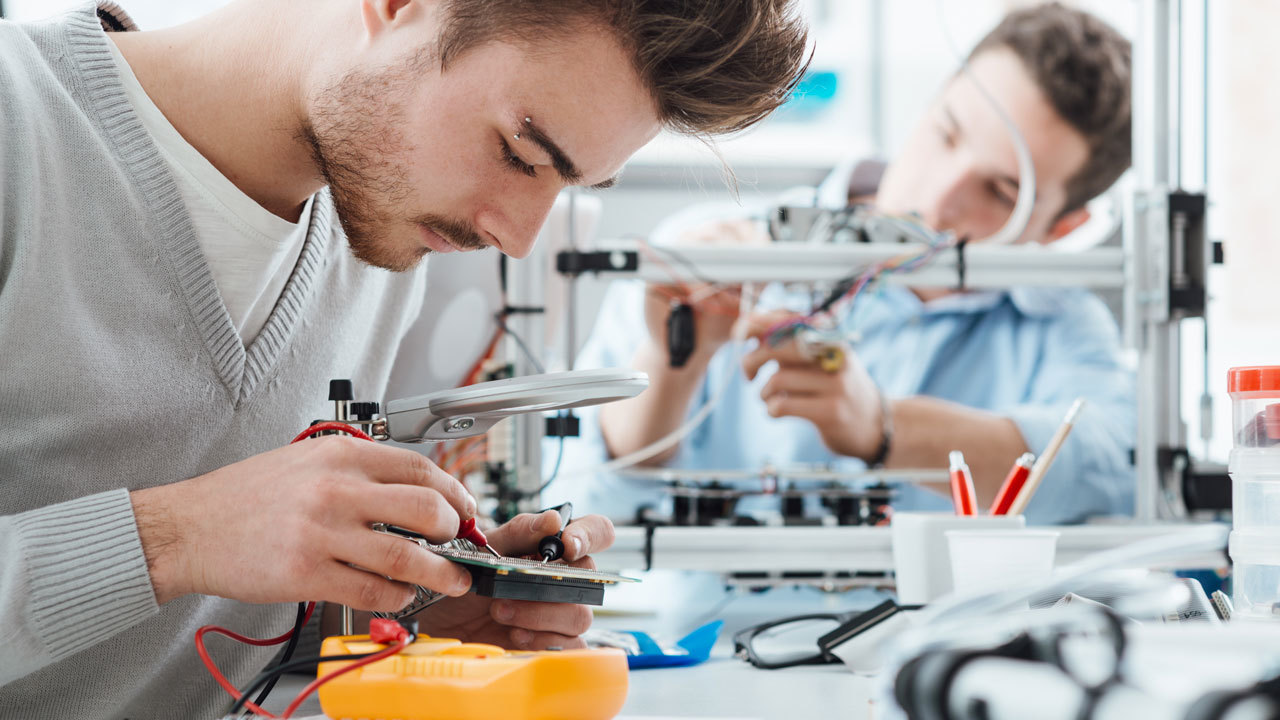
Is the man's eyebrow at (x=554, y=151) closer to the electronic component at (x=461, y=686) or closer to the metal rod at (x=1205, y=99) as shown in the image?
the electronic component at (x=461, y=686)

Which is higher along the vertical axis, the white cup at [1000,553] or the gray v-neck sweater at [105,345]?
the gray v-neck sweater at [105,345]

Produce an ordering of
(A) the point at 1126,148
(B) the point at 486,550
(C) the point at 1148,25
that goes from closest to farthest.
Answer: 1. (B) the point at 486,550
2. (C) the point at 1148,25
3. (A) the point at 1126,148

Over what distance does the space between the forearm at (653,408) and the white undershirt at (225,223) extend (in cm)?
88

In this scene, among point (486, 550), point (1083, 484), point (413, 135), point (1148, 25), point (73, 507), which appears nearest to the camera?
point (73, 507)

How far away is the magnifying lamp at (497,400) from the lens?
22.5 inches

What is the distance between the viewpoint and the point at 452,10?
29.0 inches

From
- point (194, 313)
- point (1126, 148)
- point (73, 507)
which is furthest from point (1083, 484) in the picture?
point (73, 507)

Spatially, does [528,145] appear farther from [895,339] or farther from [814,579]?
[895,339]

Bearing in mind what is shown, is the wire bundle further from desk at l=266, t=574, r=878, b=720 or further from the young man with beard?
desk at l=266, t=574, r=878, b=720

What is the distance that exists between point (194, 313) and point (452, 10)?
32cm

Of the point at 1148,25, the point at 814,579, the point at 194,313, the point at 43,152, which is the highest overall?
the point at 1148,25

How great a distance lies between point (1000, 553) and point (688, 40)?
18.3 inches

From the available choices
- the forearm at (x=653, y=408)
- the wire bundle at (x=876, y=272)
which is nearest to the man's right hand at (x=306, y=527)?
the wire bundle at (x=876, y=272)

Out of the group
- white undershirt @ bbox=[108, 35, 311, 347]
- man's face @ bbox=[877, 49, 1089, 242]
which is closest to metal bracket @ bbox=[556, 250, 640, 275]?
white undershirt @ bbox=[108, 35, 311, 347]
